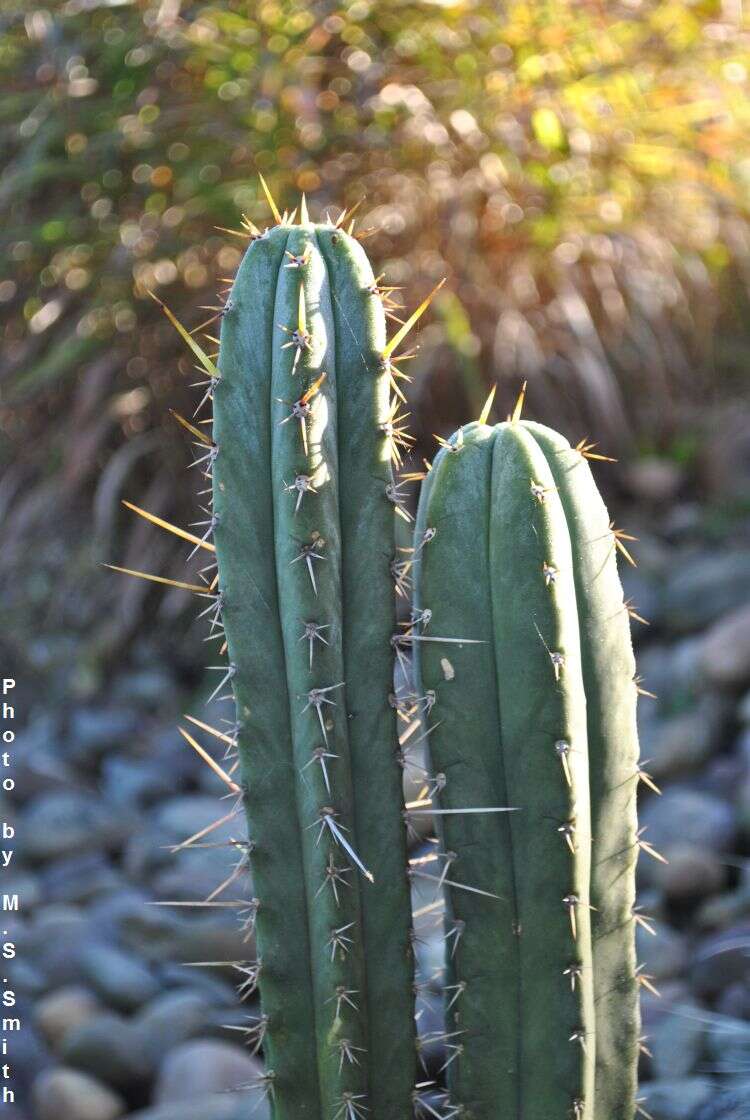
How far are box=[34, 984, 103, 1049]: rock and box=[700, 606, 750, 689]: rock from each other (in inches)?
65.4

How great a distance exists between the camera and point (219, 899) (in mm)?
2770

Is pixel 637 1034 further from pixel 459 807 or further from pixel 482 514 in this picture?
pixel 482 514

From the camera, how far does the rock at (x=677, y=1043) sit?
200 cm

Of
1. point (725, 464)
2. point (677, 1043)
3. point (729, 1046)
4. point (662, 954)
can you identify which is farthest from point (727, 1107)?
point (725, 464)

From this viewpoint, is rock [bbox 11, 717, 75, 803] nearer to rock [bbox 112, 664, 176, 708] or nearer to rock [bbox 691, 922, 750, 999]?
rock [bbox 112, 664, 176, 708]

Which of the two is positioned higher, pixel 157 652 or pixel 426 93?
pixel 426 93

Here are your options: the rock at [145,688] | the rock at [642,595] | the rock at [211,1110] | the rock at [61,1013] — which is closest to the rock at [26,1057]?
the rock at [61,1013]

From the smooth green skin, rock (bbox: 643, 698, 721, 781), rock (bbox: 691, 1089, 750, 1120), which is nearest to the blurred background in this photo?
rock (bbox: 643, 698, 721, 781)

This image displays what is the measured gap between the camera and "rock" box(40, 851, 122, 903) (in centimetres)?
281

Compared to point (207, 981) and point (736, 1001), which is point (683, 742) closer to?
point (736, 1001)

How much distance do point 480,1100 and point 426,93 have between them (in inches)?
126

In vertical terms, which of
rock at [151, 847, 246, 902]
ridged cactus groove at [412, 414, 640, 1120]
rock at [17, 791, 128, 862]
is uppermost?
ridged cactus groove at [412, 414, 640, 1120]

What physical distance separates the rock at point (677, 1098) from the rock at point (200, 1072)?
661mm

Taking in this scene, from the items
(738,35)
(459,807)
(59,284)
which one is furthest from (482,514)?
(738,35)
